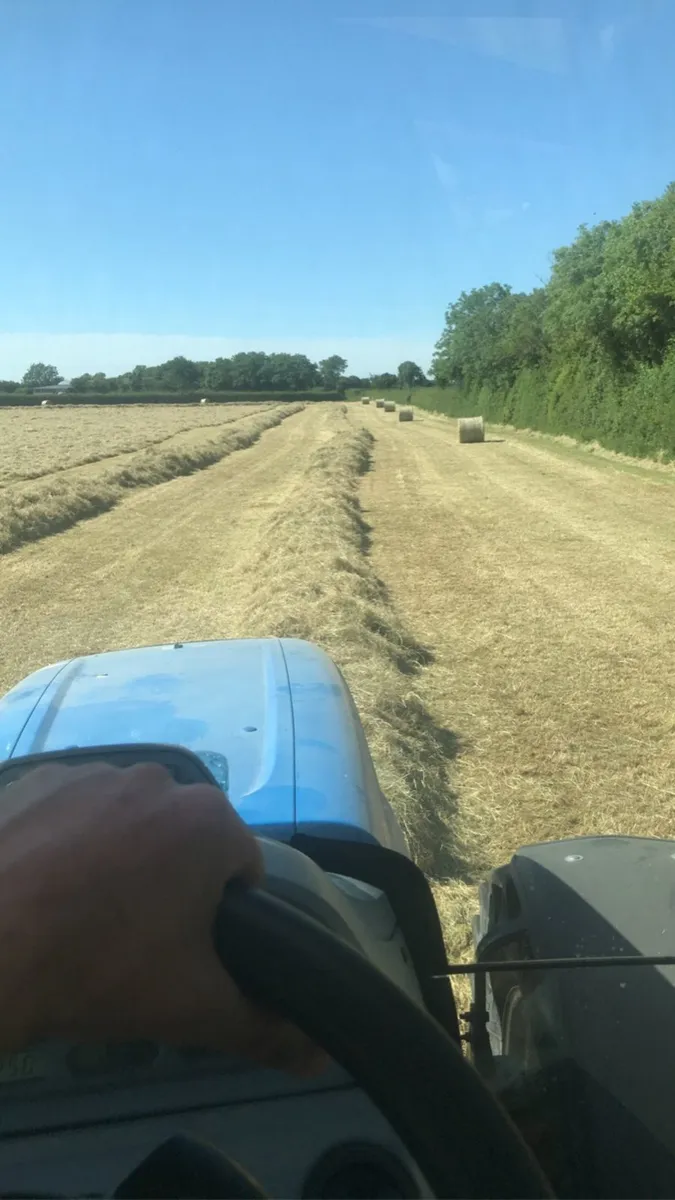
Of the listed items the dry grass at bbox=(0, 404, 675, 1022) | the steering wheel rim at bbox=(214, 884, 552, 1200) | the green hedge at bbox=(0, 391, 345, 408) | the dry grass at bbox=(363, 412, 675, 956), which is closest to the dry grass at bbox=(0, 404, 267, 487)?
the dry grass at bbox=(0, 404, 675, 1022)

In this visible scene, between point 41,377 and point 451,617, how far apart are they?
405ft

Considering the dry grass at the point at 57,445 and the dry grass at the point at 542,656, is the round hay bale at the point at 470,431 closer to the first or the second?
the dry grass at the point at 57,445

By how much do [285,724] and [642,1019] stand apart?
1.22 m

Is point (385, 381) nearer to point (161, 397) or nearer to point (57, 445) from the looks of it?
point (161, 397)

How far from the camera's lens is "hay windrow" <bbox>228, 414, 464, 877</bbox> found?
530 centimetres

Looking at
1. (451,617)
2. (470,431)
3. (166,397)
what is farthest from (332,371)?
(451,617)

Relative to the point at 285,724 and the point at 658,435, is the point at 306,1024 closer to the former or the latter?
the point at 285,724

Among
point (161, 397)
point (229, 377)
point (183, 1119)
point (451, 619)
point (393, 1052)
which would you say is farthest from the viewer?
point (229, 377)

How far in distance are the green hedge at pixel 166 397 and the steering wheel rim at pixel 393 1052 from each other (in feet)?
309

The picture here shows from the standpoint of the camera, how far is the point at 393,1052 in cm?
75

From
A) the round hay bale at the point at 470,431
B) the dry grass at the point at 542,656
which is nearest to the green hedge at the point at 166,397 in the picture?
the round hay bale at the point at 470,431

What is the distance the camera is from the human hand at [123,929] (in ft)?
2.86

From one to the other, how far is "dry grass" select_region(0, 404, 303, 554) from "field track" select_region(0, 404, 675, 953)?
39 centimetres

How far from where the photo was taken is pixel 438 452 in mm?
32250
